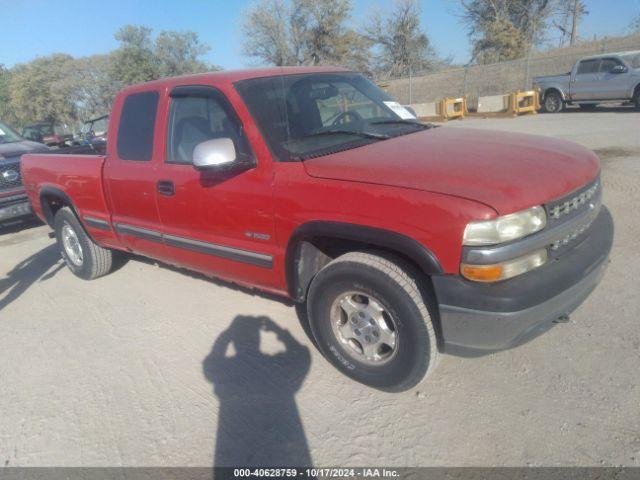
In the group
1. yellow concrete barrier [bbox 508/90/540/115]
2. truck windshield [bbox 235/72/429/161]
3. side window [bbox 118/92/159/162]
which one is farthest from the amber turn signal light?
yellow concrete barrier [bbox 508/90/540/115]

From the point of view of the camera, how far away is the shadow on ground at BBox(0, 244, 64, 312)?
5.04m

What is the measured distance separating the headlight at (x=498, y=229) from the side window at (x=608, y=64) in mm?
16645

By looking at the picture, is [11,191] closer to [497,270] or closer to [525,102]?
[497,270]

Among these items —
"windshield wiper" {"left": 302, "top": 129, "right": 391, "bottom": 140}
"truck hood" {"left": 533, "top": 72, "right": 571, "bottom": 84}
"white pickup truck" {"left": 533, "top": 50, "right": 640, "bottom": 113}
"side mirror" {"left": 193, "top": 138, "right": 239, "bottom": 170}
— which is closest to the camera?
"side mirror" {"left": 193, "top": 138, "right": 239, "bottom": 170}

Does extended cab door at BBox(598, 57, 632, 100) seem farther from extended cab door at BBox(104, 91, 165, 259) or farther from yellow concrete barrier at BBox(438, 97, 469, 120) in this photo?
extended cab door at BBox(104, 91, 165, 259)

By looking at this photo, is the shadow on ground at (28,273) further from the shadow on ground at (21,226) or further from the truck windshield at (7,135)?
the truck windshield at (7,135)

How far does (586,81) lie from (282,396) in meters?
17.5

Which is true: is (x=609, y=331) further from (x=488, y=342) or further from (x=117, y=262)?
(x=117, y=262)

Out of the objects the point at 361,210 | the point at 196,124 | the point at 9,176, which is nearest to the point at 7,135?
the point at 9,176

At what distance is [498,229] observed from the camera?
2217 millimetres

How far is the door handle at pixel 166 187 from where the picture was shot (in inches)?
140

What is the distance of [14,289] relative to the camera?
5.15 meters

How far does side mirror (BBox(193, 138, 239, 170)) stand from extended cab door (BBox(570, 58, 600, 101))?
17.1 metres

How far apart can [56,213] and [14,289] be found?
93 centimetres
